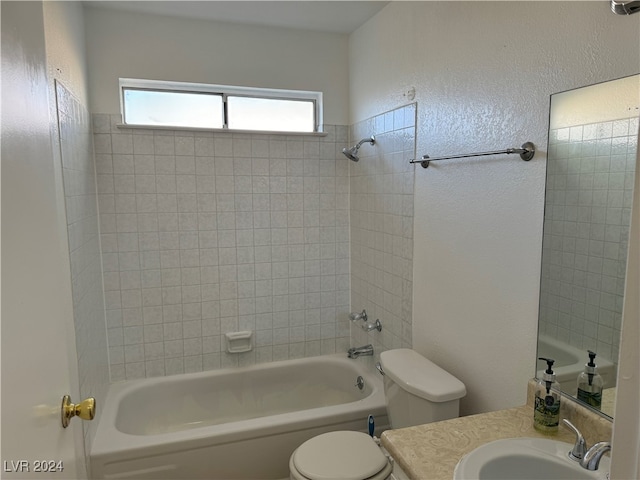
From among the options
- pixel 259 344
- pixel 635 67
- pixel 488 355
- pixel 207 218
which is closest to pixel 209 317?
pixel 259 344

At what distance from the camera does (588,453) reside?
1085mm

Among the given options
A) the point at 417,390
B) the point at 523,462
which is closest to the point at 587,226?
the point at 523,462

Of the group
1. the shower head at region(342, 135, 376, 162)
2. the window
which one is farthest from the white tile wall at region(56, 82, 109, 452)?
the shower head at region(342, 135, 376, 162)

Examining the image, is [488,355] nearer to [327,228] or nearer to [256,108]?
[327,228]

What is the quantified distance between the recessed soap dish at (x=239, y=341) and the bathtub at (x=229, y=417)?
0.46 ft

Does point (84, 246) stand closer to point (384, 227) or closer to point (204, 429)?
point (204, 429)

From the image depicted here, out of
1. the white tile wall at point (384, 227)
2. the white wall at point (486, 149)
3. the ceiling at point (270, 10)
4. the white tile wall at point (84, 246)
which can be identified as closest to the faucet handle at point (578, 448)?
the white wall at point (486, 149)

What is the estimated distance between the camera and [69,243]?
6.05 feet

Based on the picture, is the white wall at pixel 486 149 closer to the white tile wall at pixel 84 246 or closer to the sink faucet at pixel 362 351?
the sink faucet at pixel 362 351

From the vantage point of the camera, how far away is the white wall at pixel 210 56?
99.1 inches

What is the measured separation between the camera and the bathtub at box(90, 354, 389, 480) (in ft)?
6.93

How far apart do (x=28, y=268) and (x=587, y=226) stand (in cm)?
142

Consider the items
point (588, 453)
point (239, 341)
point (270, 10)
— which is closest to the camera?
point (588, 453)

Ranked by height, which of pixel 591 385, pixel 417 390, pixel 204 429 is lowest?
pixel 204 429
